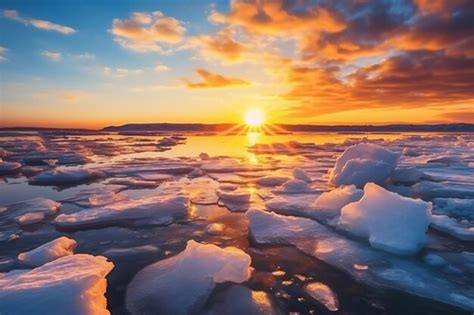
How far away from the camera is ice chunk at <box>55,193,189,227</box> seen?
4.81 m

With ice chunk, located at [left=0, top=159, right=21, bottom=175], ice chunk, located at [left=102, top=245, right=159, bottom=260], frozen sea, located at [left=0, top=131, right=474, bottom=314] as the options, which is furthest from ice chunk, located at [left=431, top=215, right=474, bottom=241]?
ice chunk, located at [left=0, top=159, right=21, bottom=175]

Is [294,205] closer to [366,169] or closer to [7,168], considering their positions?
[366,169]

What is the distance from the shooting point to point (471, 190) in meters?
6.94

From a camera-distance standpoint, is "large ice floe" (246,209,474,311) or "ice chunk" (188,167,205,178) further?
"ice chunk" (188,167,205,178)

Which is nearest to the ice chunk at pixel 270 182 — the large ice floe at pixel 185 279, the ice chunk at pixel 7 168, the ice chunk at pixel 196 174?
the ice chunk at pixel 196 174

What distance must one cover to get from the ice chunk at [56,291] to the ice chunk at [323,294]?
169 cm

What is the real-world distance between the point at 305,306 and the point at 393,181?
22.4ft

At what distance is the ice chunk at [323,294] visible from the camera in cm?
274

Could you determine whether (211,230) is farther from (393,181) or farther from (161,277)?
(393,181)

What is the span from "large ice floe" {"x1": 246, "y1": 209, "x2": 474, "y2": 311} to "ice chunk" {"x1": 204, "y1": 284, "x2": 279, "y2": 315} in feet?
3.34

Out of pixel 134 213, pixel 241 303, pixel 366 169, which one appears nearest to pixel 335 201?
pixel 366 169

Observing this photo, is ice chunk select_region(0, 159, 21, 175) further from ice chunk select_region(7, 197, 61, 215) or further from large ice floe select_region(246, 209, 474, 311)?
large ice floe select_region(246, 209, 474, 311)

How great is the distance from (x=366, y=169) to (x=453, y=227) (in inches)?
126

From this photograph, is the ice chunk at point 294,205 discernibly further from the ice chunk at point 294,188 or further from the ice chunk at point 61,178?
the ice chunk at point 61,178
